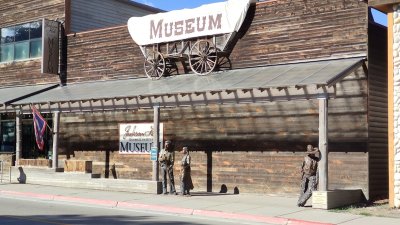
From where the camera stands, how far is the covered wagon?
19406 mm

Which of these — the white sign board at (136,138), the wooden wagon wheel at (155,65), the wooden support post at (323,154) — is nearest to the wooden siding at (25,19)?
the white sign board at (136,138)

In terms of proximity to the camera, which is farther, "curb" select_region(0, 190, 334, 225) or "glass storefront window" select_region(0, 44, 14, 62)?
"glass storefront window" select_region(0, 44, 14, 62)

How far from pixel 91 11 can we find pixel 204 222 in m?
16.0

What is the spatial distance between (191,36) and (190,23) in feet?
1.55

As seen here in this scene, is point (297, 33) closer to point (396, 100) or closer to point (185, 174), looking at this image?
point (396, 100)

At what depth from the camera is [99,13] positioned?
2719cm

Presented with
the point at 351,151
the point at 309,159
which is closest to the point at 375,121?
the point at 351,151

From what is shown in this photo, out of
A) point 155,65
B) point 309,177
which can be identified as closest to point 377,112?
point 309,177

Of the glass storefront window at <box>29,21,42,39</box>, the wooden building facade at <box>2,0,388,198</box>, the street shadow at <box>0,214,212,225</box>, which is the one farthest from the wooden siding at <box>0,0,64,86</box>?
the street shadow at <box>0,214,212,225</box>

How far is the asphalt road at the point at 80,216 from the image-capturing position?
12570 mm

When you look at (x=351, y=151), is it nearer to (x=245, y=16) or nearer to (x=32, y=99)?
(x=245, y=16)

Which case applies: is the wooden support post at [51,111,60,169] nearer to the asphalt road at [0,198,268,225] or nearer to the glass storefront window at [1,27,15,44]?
the asphalt road at [0,198,268,225]

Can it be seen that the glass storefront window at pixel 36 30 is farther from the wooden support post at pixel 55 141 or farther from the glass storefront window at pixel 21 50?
the wooden support post at pixel 55 141

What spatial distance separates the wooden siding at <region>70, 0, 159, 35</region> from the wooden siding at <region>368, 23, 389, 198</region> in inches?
530
